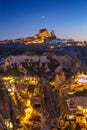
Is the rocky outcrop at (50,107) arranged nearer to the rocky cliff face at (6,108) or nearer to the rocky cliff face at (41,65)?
the rocky cliff face at (6,108)

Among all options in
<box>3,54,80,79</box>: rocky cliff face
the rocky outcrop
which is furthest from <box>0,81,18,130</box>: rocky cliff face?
<box>3,54,80,79</box>: rocky cliff face

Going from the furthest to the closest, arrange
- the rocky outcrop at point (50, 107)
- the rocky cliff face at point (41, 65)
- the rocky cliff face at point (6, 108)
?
the rocky cliff face at point (41, 65) < the rocky outcrop at point (50, 107) < the rocky cliff face at point (6, 108)

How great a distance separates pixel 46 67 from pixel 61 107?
5100 centimetres

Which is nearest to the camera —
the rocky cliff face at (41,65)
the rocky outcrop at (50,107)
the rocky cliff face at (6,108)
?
the rocky cliff face at (6,108)

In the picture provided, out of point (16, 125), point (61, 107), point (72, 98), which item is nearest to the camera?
point (16, 125)

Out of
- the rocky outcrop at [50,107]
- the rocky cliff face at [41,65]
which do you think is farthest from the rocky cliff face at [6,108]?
the rocky cliff face at [41,65]

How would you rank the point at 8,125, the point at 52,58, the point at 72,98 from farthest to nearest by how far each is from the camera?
the point at 52,58
the point at 72,98
the point at 8,125

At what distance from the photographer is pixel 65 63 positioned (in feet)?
329

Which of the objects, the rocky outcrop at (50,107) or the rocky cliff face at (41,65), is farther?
the rocky cliff face at (41,65)

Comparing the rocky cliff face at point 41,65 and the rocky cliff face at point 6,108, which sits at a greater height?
the rocky cliff face at point 6,108

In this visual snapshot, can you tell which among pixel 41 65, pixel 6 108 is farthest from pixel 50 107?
pixel 41 65

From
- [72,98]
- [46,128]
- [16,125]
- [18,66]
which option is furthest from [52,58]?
[16,125]

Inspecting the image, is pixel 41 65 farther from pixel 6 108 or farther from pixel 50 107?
pixel 6 108

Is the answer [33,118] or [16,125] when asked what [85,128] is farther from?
[16,125]
